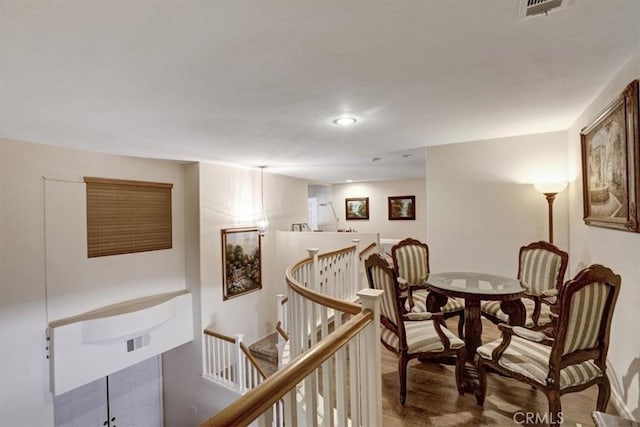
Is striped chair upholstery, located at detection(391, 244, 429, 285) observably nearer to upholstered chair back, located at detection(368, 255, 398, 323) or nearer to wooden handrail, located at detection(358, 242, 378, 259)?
upholstered chair back, located at detection(368, 255, 398, 323)

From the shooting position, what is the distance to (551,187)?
10.6ft

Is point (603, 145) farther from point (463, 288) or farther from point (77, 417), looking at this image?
point (77, 417)

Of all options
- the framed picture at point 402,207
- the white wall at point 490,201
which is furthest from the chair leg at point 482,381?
the framed picture at point 402,207

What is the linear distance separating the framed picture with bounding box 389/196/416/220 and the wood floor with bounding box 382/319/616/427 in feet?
18.2

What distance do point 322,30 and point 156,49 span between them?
2.89ft

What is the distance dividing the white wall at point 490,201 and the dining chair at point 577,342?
6.26 feet

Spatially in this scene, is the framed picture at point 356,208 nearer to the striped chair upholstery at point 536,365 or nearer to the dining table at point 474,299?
the dining table at point 474,299

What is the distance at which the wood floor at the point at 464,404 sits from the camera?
6.93 ft

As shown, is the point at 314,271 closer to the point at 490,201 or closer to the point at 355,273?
the point at 355,273

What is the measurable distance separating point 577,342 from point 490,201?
7.47ft

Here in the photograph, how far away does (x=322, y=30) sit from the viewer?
4.71 ft

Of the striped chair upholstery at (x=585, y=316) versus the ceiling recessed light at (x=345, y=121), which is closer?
the striped chair upholstery at (x=585, y=316)

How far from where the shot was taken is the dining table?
2420 millimetres

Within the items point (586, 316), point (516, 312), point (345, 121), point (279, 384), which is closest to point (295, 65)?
point (345, 121)
